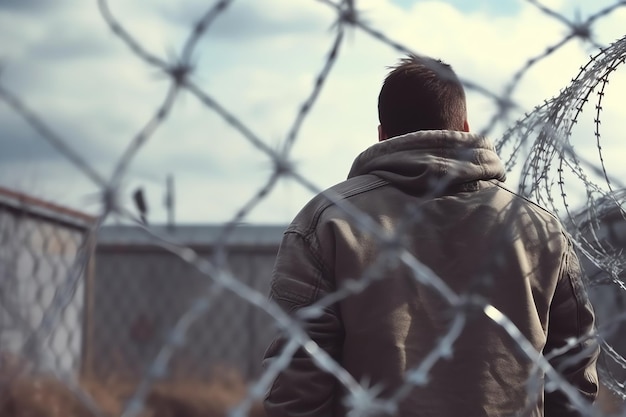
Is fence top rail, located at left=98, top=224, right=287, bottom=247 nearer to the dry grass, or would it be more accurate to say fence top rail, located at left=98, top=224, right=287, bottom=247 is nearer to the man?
the dry grass

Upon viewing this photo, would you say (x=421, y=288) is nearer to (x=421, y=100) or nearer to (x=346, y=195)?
(x=346, y=195)

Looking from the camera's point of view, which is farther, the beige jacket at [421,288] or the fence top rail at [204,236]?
the fence top rail at [204,236]

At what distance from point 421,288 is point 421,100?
0.34 metres

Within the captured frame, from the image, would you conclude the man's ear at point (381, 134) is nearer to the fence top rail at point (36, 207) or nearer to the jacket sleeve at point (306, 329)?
the jacket sleeve at point (306, 329)

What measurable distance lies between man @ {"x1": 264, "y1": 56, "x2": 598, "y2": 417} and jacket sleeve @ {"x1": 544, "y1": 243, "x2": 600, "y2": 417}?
0.05m

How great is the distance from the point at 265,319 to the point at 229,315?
9.2 inches

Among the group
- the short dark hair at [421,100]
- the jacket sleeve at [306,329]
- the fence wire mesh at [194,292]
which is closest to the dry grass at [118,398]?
the fence wire mesh at [194,292]

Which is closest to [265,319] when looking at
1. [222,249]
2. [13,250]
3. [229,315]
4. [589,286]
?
[229,315]

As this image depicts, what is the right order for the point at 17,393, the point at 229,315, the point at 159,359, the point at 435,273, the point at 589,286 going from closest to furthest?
1. the point at 159,359
2. the point at 435,273
3. the point at 589,286
4. the point at 17,393
5. the point at 229,315

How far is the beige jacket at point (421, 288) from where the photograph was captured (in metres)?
1.59

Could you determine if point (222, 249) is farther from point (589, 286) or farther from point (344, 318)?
point (589, 286)

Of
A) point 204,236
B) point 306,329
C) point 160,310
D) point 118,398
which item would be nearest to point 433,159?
point 306,329

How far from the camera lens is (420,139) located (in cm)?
160

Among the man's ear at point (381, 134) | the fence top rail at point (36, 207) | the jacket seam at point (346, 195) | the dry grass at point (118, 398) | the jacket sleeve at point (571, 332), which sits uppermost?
the fence top rail at point (36, 207)
